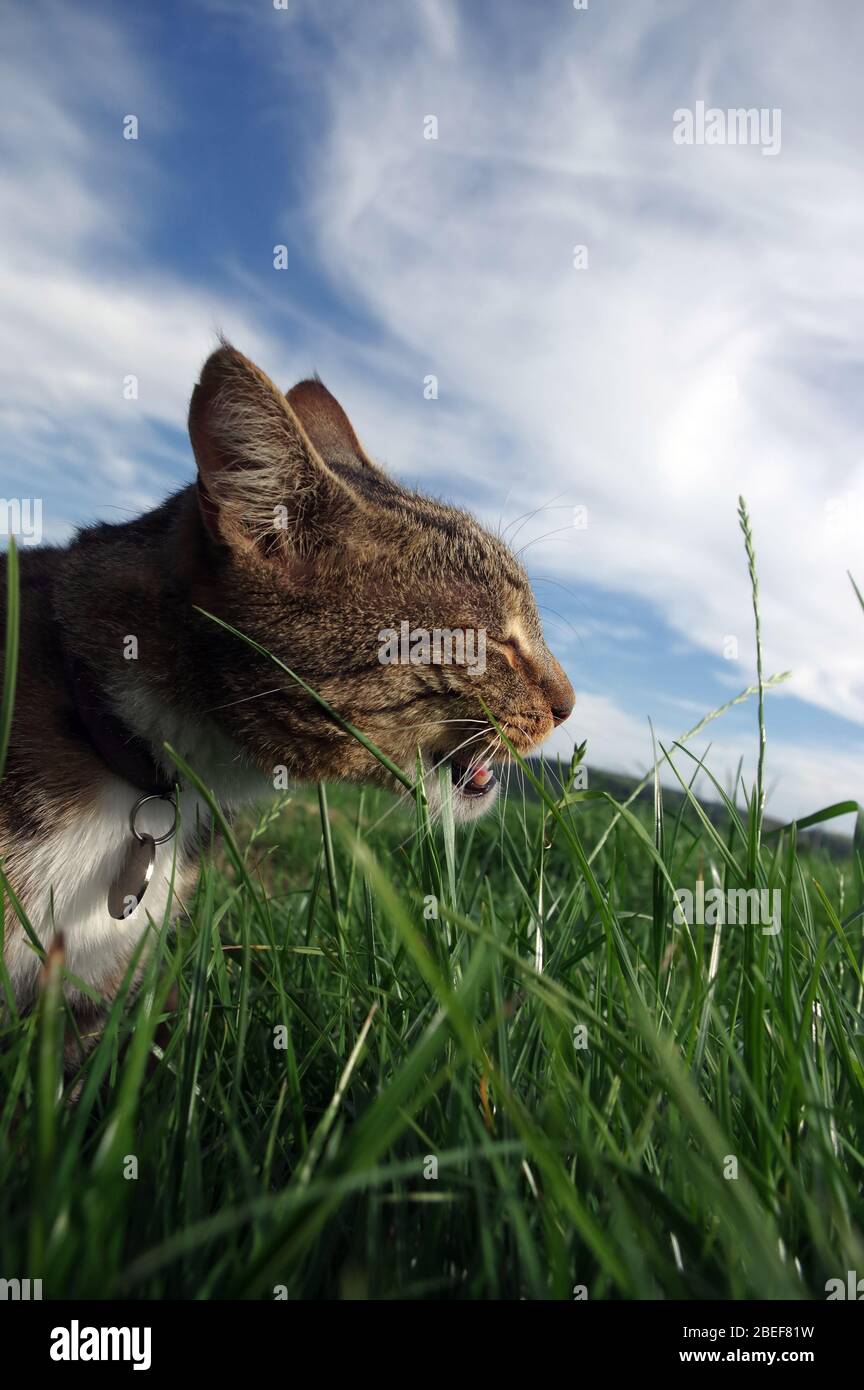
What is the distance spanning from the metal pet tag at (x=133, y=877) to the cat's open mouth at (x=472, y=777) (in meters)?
0.87

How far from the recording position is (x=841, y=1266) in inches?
36.2

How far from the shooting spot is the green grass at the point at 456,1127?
0.77 m

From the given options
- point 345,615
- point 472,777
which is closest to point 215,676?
point 345,615

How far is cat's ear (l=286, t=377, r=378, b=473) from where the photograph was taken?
10.7 ft

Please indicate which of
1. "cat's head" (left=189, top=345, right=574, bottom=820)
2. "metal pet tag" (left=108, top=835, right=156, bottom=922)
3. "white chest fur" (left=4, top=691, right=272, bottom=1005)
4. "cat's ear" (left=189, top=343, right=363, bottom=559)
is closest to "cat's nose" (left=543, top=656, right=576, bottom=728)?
"cat's head" (left=189, top=345, right=574, bottom=820)

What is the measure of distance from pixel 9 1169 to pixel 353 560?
177cm

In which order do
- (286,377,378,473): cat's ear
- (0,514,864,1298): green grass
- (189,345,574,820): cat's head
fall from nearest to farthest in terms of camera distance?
1. (0,514,864,1298): green grass
2. (189,345,574,820): cat's head
3. (286,377,378,473): cat's ear

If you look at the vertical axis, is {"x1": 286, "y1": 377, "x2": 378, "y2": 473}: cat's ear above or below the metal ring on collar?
above

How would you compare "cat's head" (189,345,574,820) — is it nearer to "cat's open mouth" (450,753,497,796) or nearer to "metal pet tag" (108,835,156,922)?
"cat's open mouth" (450,753,497,796)
